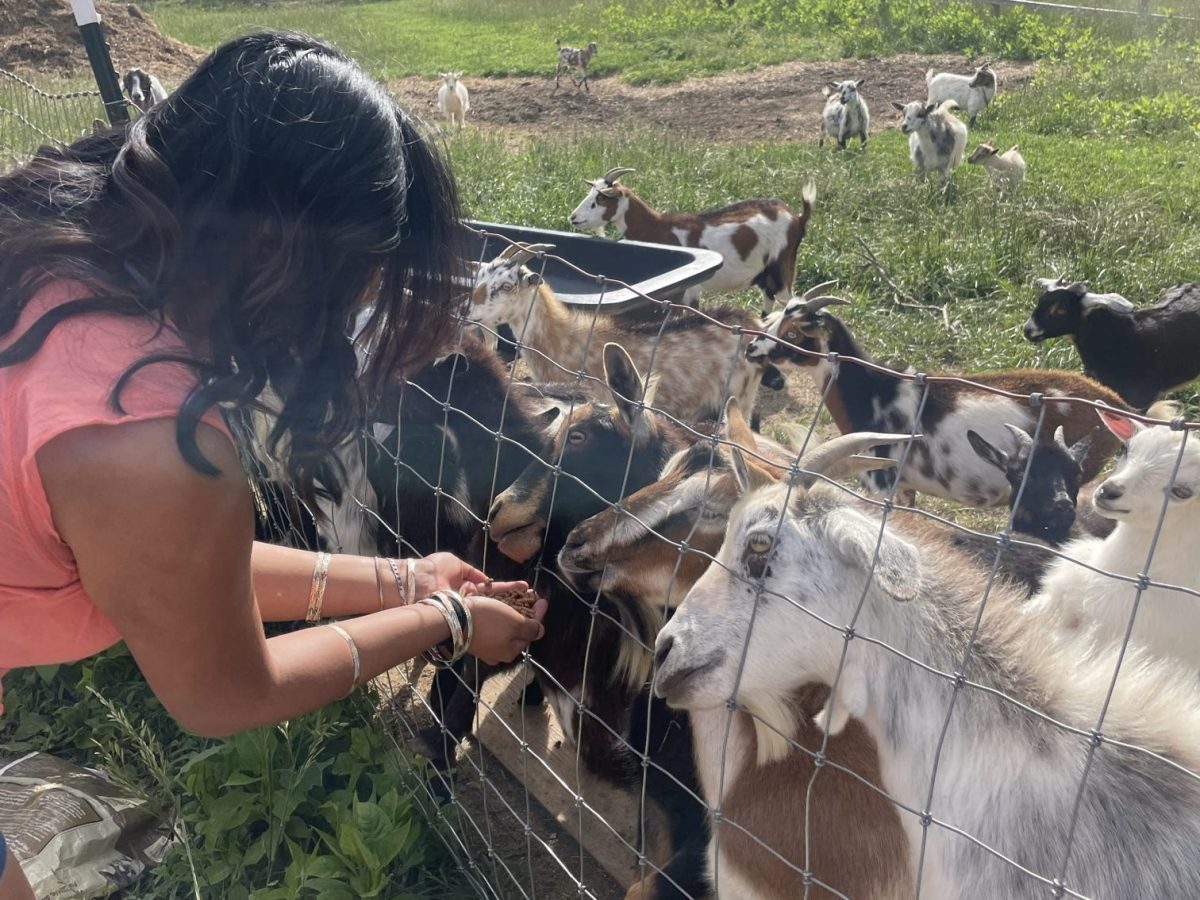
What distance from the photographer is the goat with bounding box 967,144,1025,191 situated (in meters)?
10.3

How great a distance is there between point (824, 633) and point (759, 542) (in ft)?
0.72

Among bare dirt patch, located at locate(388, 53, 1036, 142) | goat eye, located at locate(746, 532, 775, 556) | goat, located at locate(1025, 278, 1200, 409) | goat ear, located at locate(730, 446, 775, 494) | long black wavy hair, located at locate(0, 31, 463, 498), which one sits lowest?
bare dirt patch, located at locate(388, 53, 1036, 142)

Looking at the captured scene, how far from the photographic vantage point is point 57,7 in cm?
2258

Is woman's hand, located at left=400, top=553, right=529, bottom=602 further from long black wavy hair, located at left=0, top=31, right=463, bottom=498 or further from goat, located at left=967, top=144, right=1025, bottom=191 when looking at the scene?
goat, located at left=967, top=144, right=1025, bottom=191

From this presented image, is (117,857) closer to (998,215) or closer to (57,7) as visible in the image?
(998,215)

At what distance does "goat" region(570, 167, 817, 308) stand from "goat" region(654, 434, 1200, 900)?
20.0 feet

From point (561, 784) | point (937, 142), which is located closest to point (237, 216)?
point (561, 784)

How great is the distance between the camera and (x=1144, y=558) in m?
3.59

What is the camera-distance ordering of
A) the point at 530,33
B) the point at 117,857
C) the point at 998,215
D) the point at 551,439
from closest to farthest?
1. the point at 117,857
2. the point at 551,439
3. the point at 998,215
4. the point at 530,33

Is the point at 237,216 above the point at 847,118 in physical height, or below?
above

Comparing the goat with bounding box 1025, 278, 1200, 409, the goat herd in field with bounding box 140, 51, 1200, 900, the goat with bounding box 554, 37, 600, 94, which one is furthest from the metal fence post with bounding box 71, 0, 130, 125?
the goat with bounding box 554, 37, 600, 94

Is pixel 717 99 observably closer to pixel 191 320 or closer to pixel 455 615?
pixel 455 615

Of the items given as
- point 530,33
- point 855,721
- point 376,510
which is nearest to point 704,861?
point 855,721

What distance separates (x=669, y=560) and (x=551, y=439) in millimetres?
926
